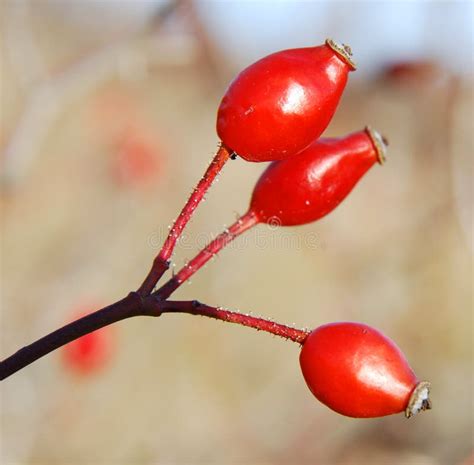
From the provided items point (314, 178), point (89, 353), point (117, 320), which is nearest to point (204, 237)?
point (89, 353)

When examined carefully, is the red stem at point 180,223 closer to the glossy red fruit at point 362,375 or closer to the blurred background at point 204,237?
the glossy red fruit at point 362,375

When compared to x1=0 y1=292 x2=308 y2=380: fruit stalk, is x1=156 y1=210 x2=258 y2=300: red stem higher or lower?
higher

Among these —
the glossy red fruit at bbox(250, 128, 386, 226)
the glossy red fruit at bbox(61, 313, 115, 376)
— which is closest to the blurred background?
the glossy red fruit at bbox(61, 313, 115, 376)

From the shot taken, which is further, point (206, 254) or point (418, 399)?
point (206, 254)

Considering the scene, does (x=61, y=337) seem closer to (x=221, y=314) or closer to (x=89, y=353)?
(x=221, y=314)

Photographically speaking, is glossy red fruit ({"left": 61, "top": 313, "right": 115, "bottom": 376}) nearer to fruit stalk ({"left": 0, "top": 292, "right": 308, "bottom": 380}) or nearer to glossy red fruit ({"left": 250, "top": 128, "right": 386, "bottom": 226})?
glossy red fruit ({"left": 250, "top": 128, "right": 386, "bottom": 226})

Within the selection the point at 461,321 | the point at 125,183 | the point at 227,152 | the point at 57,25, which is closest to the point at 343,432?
the point at 461,321

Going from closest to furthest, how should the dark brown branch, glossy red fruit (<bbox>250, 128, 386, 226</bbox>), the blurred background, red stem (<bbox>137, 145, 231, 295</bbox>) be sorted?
the dark brown branch, red stem (<bbox>137, 145, 231, 295</bbox>), glossy red fruit (<bbox>250, 128, 386, 226</bbox>), the blurred background
